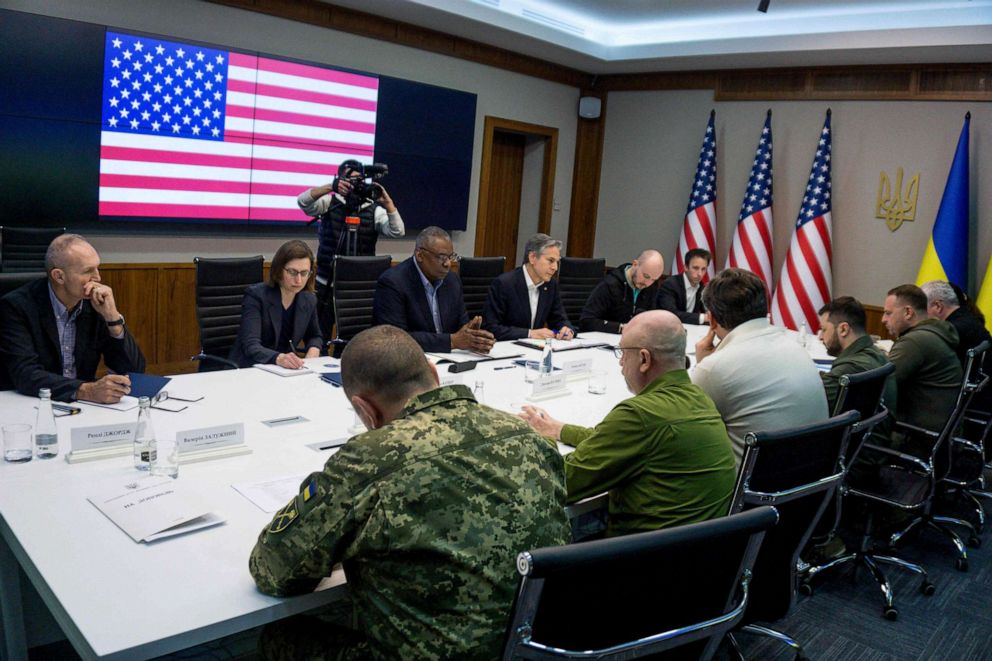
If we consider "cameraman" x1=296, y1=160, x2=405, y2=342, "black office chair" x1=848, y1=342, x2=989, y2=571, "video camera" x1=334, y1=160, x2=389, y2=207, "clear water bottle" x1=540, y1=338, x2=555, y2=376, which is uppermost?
"video camera" x1=334, y1=160, x2=389, y2=207

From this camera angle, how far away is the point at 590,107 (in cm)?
889

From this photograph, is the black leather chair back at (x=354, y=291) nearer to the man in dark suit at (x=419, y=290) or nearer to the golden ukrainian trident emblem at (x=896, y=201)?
the man in dark suit at (x=419, y=290)

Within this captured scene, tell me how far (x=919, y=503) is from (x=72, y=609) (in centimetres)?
307

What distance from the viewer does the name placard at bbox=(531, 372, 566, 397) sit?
3373 millimetres

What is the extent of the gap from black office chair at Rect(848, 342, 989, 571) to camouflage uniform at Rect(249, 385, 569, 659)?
2.36m

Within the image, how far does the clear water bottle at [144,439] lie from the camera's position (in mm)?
2227

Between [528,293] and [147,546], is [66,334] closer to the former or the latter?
[147,546]

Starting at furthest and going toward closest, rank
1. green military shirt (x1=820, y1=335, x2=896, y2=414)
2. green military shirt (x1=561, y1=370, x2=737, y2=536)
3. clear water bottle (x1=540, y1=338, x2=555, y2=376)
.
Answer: clear water bottle (x1=540, y1=338, x2=555, y2=376)
green military shirt (x1=820, y1=335, x2=896, y2=414)
green military shirt (x1=561, y1=370, x2=737, y2=536)

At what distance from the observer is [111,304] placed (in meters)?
3.16

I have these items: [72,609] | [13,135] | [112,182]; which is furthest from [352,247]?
[72,609]

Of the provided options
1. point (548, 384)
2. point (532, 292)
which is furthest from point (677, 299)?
point (548, 384)

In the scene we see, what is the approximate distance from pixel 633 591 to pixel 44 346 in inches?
98.8

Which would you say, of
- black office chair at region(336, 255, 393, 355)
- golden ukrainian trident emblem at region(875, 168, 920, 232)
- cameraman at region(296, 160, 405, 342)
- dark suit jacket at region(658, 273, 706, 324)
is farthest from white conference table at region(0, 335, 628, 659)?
golden ukrainian trident emblem at region(875, 168, 920, 232)

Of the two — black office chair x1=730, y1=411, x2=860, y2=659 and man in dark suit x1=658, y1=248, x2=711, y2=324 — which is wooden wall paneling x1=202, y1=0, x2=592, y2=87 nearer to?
man in dark suit x1=658, y1=248, x2=711, y2=324
